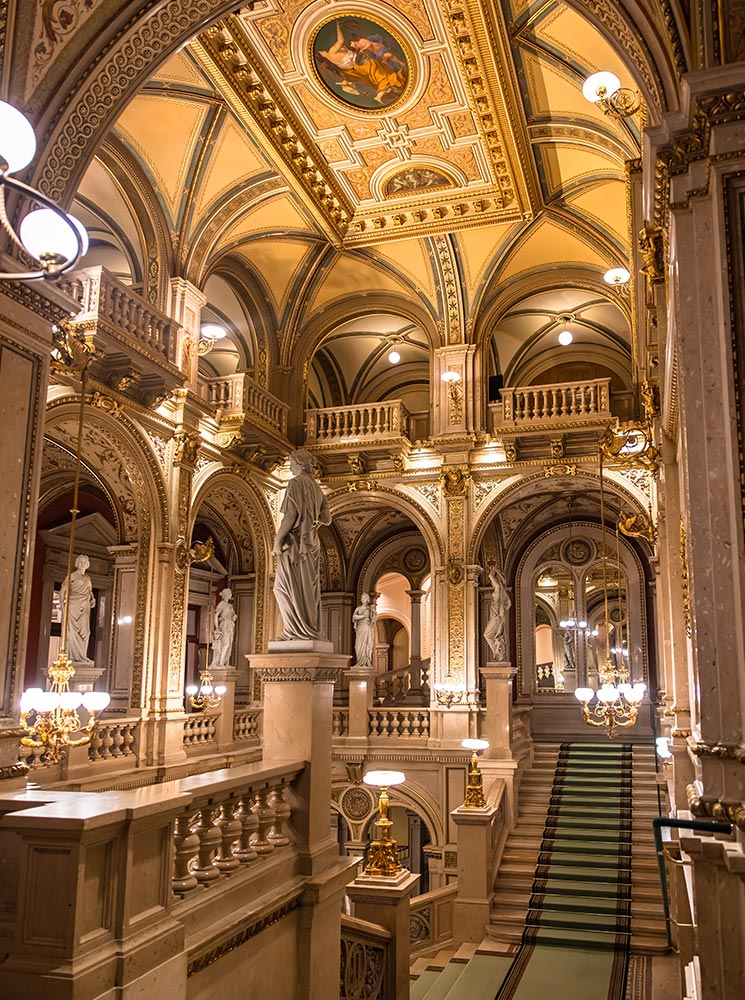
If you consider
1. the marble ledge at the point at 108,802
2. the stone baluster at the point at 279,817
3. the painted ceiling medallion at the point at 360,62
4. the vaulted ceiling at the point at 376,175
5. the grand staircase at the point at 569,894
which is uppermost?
the painted ceiling medallion at the point at 360,62

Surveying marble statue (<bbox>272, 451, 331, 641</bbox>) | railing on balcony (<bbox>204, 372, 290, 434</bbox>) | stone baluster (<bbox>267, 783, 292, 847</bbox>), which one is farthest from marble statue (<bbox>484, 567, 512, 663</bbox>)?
stone baluster (<bbox>267, 783, 292, 847</bbox>)

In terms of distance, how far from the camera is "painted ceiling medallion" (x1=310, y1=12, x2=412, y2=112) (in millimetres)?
10852

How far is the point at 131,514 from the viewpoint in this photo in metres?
13.5

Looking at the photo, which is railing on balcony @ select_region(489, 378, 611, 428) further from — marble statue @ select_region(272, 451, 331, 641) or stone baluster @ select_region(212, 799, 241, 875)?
stone baluster @ select_region(212, 799, 241, 875)

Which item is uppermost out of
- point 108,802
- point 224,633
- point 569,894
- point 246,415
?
point 246,415

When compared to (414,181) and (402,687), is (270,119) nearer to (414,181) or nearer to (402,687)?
(414,181)

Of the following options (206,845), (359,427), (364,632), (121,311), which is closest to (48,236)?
(206,845)

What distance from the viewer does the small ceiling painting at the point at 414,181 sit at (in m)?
14.0

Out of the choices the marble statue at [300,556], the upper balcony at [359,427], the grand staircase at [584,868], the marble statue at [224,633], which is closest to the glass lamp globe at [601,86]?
the marble statue at [300,556]

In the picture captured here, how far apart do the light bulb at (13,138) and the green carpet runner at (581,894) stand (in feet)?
29.3

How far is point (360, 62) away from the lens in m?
11.4

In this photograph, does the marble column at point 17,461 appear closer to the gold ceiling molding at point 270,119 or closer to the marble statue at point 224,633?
the gold ceiling molding at point 270,119

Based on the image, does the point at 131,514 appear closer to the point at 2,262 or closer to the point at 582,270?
the point at 2,262

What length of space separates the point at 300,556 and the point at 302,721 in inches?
53.6
